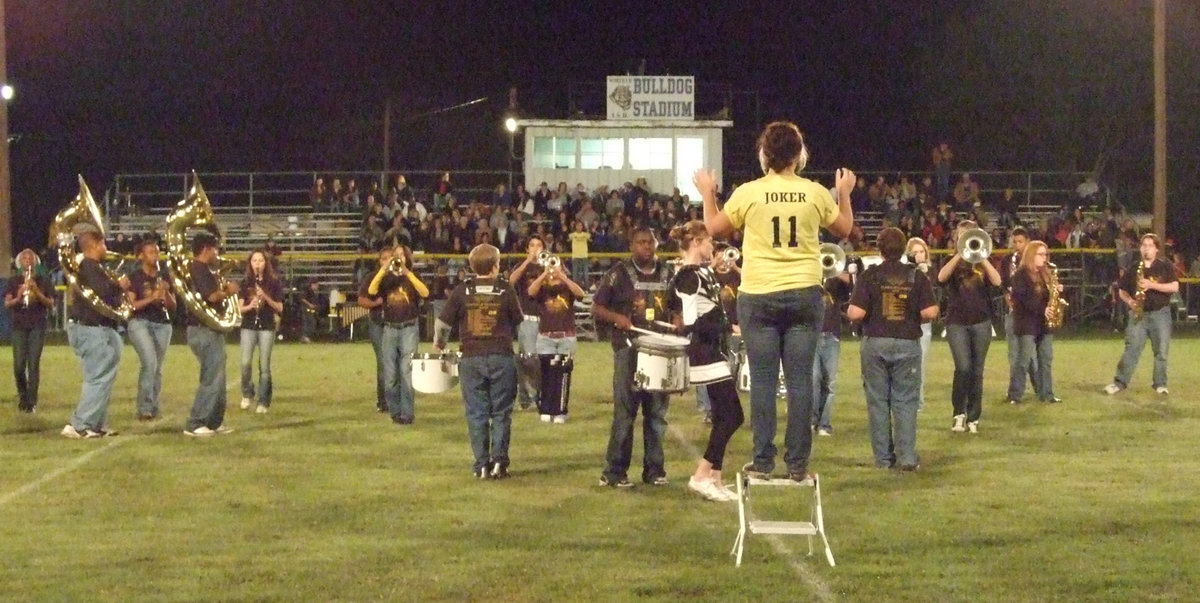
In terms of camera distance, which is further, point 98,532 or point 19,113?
point 19,113

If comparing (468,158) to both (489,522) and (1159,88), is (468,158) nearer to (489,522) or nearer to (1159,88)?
(1159,88)

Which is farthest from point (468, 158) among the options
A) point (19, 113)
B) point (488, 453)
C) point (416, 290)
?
point (488, 453)

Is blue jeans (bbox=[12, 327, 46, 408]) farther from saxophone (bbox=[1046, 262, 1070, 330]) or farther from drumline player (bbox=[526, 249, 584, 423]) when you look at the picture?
saxophone (bbox=[1046, 262, 1070, 330])

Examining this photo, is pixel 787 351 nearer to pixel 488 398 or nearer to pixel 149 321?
pixel 488 398

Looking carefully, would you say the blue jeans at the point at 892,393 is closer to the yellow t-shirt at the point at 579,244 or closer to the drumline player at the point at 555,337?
the drumline player at the point at 555,337

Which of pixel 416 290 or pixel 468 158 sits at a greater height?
pixel 468 158

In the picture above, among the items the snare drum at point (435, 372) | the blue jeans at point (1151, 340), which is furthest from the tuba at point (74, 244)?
the blue jeans at point (1151, 340)

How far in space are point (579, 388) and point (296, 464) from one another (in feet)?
24.1

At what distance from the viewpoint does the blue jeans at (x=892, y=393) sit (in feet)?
39.8

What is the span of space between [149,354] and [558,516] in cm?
719

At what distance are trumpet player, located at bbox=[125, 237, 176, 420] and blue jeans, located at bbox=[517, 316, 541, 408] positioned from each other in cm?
375

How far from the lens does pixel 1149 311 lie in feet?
59.9

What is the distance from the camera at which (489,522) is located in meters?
9.88

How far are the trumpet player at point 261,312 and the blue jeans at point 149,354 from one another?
1155 mm
